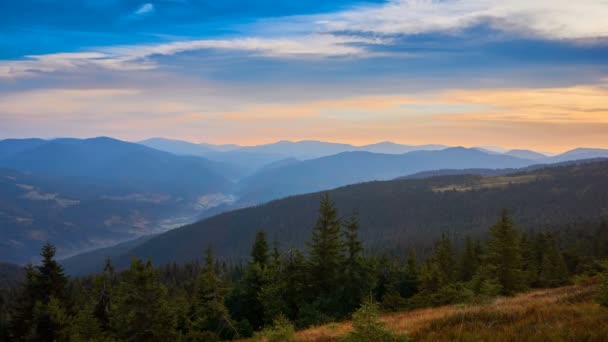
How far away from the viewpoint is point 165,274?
139875 millimetres

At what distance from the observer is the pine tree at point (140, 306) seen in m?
22.9

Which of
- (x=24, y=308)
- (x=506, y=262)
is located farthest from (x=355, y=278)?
(x=24, y=308)

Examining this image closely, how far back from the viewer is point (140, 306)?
2322 cm

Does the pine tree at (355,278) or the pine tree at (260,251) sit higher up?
the pine tree at (260,251)

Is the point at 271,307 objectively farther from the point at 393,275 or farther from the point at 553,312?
the point at 553,312

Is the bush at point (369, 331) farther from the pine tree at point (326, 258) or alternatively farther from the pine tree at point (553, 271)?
the pine tree at point (553, 271)

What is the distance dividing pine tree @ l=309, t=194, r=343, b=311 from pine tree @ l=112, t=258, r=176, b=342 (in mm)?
14177

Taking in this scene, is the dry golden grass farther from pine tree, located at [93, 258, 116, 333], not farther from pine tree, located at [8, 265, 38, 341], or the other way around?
pine tree, located at [8, 265, 38, 341]

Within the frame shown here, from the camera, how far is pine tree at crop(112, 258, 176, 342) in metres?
22.9

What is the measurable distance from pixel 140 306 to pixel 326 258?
16.0 metres

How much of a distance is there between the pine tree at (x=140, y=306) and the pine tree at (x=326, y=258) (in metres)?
14.2

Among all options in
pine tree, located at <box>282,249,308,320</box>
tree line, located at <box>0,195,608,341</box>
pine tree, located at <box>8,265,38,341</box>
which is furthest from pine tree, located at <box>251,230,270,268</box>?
pine tree, located at <box>8,265,38,341</box>

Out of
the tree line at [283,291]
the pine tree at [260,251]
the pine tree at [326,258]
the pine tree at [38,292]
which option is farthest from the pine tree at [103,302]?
the pine tree at [326,258]

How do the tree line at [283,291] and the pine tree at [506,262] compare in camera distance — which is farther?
the pine tree at [506,262]
